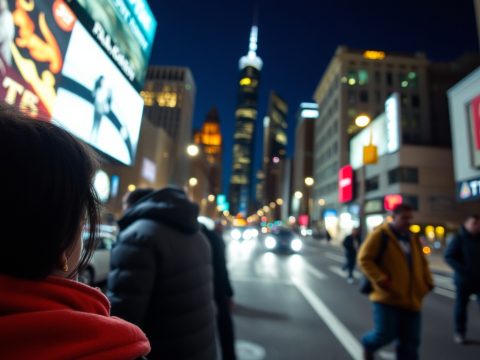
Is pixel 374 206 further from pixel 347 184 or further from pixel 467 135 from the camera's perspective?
pixel 467 135

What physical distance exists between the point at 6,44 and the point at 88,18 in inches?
41.5

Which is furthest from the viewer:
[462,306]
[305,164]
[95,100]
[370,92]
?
[305,164]

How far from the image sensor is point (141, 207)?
7.06 ft

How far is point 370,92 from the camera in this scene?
61719mm

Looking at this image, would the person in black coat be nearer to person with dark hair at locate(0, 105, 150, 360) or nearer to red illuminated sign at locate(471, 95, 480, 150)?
person with dark hair at locate(0, 105, 150, 360)

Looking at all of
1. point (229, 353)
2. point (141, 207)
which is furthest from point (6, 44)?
point (229, 353)

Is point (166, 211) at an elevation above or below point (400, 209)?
below

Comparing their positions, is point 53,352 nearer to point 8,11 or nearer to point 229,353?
point 8,11

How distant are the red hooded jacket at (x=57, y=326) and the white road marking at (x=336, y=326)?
15.0ft

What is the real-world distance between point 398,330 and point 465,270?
270 centimetres

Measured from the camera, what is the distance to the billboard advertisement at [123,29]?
118 inches

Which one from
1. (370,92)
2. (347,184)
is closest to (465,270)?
(347,184)

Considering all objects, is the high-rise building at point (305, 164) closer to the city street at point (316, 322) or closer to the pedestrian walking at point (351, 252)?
the pedestrian walking at point (351, 252)

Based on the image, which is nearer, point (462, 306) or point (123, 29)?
point (123, 29)
